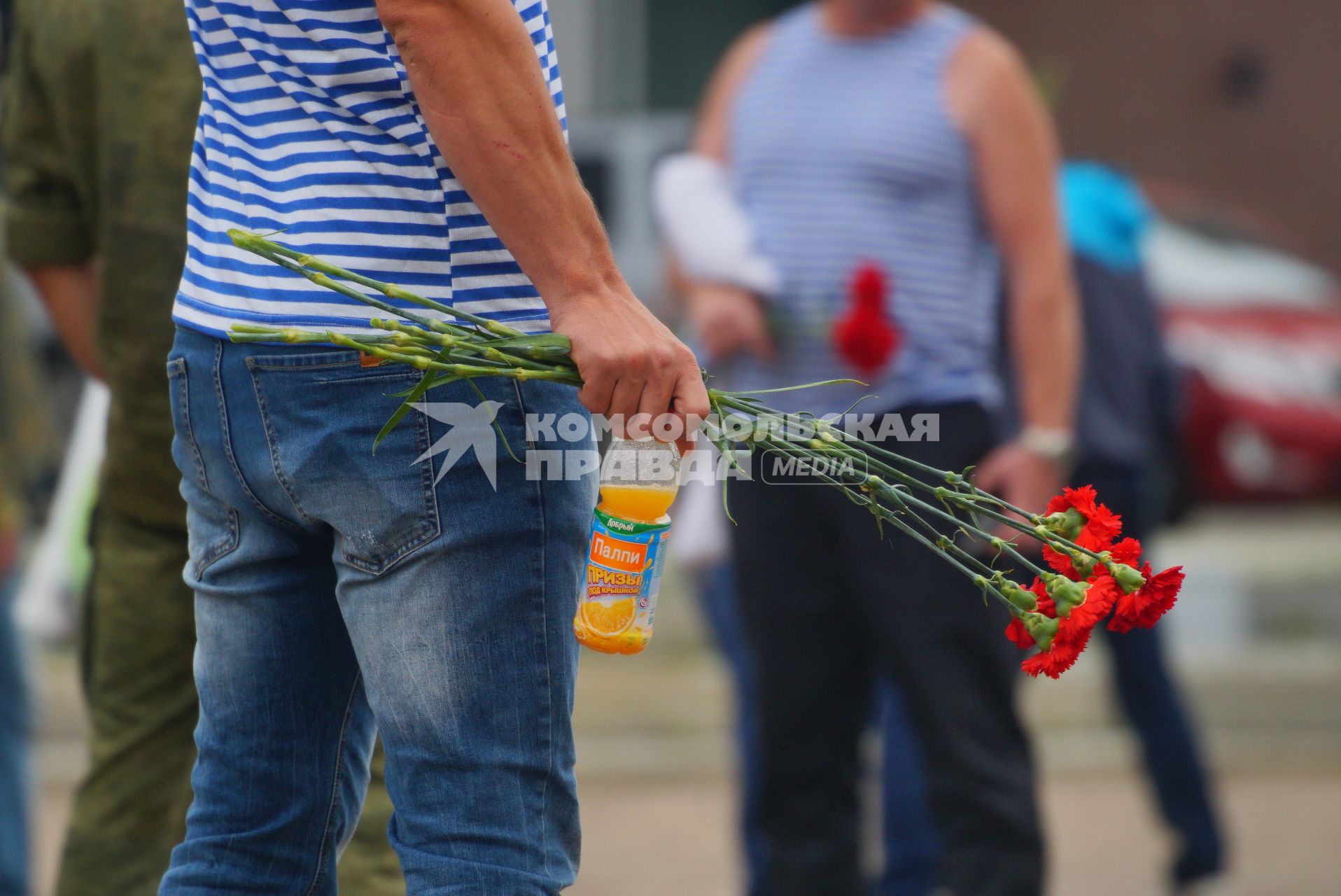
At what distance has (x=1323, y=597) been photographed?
6.70m

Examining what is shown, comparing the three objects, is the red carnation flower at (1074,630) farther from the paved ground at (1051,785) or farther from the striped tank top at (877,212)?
the paved ground at (1051,785)

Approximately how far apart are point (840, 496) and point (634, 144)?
807cm

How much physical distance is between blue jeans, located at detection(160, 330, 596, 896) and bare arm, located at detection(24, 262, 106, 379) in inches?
37.8

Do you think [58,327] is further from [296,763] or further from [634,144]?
[634,144]

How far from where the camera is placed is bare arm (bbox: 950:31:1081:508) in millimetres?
2900

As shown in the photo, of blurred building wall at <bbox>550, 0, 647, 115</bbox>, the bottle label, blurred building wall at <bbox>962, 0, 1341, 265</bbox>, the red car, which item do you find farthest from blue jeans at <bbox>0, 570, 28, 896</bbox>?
blurred building wall at <bbox>962, 0, 1341, 265</bbox>

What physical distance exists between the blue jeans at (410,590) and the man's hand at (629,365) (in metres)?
0.11

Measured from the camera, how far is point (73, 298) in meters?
2.67

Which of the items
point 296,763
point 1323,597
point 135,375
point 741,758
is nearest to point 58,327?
point 135,375

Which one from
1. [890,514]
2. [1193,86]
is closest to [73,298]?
[890,514]

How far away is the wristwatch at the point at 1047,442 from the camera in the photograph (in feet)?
9.88

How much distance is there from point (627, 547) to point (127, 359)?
1.10m

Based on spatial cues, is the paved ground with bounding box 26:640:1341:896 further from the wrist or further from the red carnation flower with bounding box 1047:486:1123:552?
the red carnation flower with bounding box 1047:486:1123:552

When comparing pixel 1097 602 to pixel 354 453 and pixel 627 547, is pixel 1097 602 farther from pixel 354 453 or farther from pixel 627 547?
pixel 354 453
